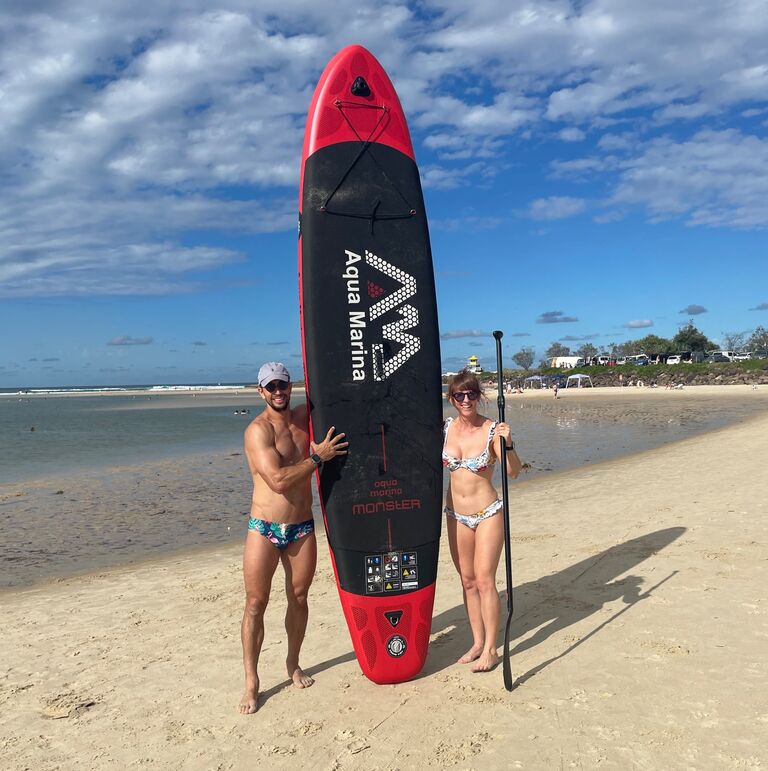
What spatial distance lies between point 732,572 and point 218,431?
861 inches

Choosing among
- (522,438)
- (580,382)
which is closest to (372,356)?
(522,438)

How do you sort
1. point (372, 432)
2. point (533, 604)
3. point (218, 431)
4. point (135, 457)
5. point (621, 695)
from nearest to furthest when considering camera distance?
point (621, 695) < point (372, 432) < point (533, 604) < point (135, 457) < point (218, 431)

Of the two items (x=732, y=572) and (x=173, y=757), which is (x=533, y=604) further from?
(x=173, y=757)

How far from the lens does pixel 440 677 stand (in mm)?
3320

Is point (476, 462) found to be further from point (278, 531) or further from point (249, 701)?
point (249, 701)

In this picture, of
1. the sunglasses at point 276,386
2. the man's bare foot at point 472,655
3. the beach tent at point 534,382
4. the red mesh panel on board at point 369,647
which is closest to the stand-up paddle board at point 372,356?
the red mesh panel on board at point 369,647

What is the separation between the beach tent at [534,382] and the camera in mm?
59781

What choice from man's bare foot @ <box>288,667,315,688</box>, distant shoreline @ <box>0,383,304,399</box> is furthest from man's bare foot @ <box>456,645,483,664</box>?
distant shoreline @ <box>0,383,304,399</box>

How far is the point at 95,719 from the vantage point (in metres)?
3.10

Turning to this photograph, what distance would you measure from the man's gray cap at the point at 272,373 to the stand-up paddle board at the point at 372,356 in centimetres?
33

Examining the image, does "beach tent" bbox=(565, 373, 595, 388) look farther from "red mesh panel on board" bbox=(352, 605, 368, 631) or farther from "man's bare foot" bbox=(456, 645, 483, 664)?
"red mesh panel on board" bbox=(352, 605, 368, 631)

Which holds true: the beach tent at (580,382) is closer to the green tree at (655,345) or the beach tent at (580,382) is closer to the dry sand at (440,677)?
the green tree at (655,345)

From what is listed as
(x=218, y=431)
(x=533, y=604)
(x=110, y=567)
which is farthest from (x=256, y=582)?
(x=218, y=431)

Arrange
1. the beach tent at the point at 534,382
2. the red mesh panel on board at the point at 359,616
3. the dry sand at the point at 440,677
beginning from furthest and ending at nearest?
the beach tent at the point at 534,382, the red mesh panel on board at the point at 359,616, the dry sand at the point at 440,677
